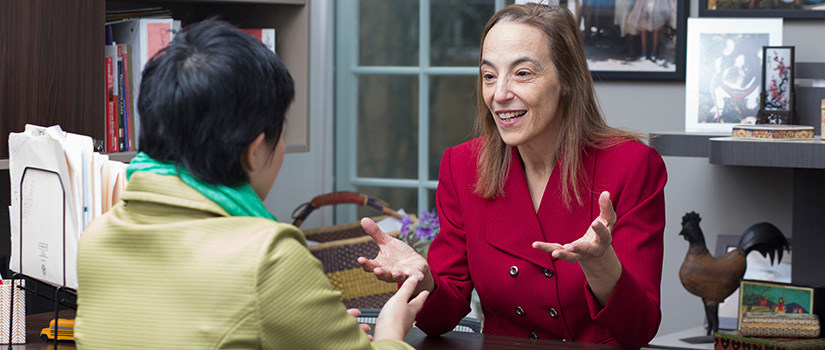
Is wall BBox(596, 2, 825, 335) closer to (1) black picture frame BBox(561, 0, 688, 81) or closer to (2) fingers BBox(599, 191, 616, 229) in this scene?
(1) black picture frame BBox(561, 0, 688, 81)

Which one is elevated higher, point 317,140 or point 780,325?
point 317,140

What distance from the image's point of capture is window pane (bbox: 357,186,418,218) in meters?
3.60

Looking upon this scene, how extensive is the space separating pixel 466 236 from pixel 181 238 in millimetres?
996

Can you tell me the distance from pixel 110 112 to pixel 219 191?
1408mm

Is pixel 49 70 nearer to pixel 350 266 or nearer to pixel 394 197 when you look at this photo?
pixel 350 266

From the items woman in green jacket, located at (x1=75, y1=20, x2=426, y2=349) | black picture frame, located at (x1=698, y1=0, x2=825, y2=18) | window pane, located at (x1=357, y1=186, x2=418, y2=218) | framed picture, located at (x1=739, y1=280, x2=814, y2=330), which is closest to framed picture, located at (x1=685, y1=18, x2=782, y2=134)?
black picture frame, located at (x1=698, y1=0, x2=825, y2=18)

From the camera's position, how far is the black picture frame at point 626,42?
2.87 meters

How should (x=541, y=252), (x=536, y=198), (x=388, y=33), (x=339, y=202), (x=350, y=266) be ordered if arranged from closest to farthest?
(x=541, y=252)
(x=536, y=198)
(x=350, y=266)
(x=339, y=202)
(x=388, y=33)

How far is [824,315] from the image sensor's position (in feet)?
8.07

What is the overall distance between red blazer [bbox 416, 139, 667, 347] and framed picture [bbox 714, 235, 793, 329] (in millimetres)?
1128

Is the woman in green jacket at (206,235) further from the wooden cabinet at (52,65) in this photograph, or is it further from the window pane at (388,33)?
the window pane at (388,33)

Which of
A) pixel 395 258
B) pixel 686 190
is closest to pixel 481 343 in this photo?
pixel 395 258

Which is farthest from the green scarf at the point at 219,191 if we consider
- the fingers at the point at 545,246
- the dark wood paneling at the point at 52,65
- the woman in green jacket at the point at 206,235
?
the dark wood paneling at the point at 52,65

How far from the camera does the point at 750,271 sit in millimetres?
2781
